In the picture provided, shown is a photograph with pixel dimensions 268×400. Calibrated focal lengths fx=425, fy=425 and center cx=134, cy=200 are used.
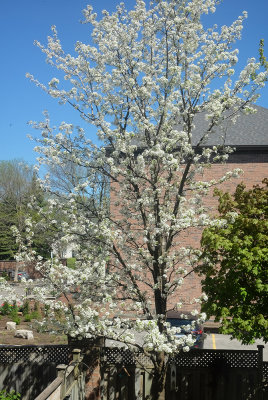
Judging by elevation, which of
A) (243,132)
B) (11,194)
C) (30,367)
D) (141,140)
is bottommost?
(30,367)

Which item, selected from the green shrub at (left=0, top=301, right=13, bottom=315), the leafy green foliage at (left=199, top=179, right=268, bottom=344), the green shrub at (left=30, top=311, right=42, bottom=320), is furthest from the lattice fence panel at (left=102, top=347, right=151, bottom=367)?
the green shrub at (left=0, top=301, right=13, bottom=315)

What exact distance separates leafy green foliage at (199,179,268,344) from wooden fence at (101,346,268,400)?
680mm

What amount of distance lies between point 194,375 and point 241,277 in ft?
7.45

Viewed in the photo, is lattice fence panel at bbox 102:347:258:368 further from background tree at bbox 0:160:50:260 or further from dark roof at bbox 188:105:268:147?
background tree at bbox 0:160:50:260

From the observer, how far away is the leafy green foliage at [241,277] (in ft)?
26.7

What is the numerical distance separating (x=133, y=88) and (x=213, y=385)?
6255mm

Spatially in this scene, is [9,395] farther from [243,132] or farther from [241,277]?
[243,132]

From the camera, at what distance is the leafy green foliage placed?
26.7ft

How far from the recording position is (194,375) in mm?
8758

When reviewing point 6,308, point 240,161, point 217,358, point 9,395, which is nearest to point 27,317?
point 6,308

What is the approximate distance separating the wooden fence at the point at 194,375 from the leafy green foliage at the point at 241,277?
680mm

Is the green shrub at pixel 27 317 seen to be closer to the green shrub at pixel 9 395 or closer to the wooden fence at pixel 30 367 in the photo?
the wooden fence at pixel 30 367

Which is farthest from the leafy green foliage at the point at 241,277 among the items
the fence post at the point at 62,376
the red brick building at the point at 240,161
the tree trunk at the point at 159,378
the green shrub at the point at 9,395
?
the red brick building at the point at 240,161

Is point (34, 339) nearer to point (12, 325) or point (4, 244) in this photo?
point (12, 325)
